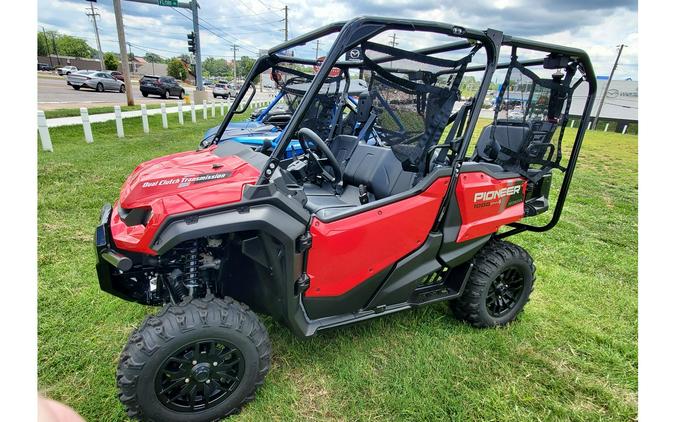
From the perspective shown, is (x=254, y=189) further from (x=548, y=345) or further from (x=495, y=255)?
(x=548, y=345)

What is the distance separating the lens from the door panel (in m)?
2.20

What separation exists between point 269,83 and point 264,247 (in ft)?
14.0

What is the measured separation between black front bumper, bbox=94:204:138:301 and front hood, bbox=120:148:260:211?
22 cm

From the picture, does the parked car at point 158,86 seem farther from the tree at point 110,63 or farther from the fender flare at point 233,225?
the tree at point 110,63

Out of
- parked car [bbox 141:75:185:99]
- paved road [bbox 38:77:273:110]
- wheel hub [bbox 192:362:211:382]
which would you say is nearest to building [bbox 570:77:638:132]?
paved road [bbox 38:77:273:110]

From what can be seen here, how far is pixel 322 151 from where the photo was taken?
9.21ft

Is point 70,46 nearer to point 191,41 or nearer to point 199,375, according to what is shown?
point 191,41

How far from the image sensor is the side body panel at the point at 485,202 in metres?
2.58

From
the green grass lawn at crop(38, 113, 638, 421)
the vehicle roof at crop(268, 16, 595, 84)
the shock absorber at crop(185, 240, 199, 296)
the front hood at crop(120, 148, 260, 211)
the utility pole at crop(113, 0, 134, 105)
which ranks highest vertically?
the utility pole at crop(113, 0, 134, 105)

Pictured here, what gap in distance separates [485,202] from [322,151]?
1184 millimetres

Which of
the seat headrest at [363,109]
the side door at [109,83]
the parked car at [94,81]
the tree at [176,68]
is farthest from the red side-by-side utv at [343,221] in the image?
the tree at [176,68]

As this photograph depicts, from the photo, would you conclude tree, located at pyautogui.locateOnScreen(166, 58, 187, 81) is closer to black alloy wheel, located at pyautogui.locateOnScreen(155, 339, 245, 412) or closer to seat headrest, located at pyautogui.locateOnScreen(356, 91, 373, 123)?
seat headrest, located at pyautogui.locateOnScreen(356, 91, 373, 123)

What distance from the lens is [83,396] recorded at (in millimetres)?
2266

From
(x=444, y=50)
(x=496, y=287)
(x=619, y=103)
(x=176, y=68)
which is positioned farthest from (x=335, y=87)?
(x=176, y=68)
